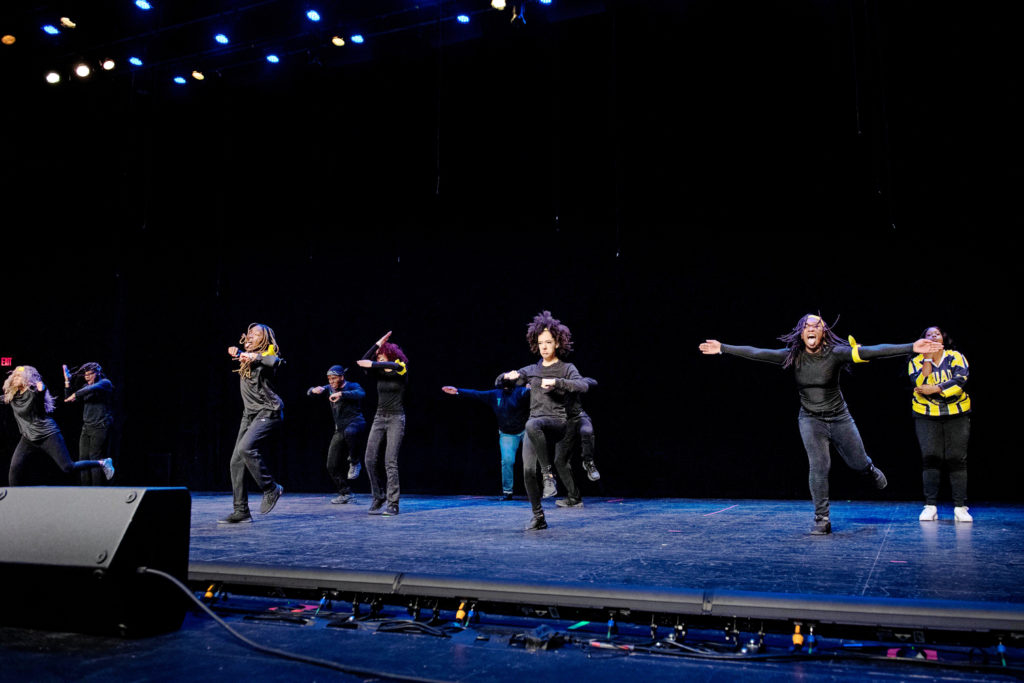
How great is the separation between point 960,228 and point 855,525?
14.3 ft

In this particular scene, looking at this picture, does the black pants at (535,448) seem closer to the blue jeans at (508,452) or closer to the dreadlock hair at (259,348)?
the dreadlock hair at (259,348)

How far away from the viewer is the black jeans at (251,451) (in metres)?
6.35

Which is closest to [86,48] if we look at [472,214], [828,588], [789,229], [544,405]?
[472,214]

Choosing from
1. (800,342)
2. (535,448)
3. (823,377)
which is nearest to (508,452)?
(535,448)

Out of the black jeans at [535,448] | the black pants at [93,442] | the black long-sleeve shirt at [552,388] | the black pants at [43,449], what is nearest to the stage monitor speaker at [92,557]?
the black jeans at [535,448]

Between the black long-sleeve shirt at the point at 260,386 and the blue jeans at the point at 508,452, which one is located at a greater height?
the black long-sleeve shirt at the point at 260,386

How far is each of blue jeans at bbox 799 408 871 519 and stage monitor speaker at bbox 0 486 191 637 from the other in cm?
445

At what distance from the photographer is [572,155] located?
32.4 feet

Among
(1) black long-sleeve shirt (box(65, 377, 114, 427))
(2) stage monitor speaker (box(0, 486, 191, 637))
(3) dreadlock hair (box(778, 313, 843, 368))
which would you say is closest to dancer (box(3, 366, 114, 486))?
(1) black long-sleeve shirt (box(65, 377, 114, 427))

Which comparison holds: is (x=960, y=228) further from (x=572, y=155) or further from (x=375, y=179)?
(x=375, y=179)

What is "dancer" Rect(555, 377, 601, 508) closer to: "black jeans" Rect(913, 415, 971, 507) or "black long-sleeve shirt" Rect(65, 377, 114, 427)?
"black jeans" Rect(913, 415, 971, 507)

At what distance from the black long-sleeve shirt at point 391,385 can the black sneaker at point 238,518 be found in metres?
1.56

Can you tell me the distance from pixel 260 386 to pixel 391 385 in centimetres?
130

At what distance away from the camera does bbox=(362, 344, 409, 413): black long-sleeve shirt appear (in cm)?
720
